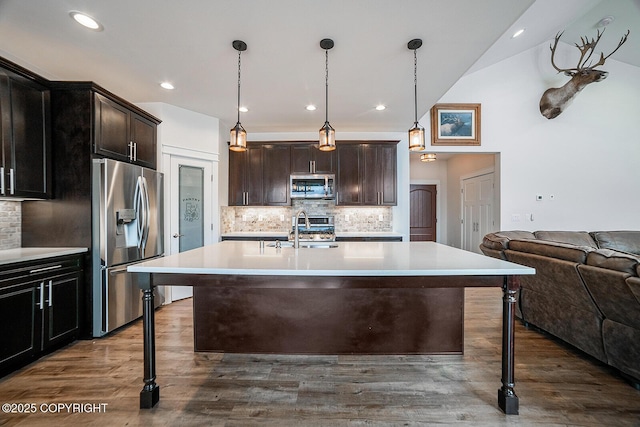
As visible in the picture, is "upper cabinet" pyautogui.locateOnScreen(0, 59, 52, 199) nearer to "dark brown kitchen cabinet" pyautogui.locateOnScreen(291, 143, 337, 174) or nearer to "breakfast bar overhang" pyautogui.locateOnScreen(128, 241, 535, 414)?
"breakfast bar overhang" pyautogui.locateOnScreen(128, 241, 535, 414)

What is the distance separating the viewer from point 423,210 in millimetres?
8359

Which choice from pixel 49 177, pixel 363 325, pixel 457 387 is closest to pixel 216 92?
pixel 49 177

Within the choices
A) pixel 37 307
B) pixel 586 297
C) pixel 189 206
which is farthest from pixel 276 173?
pixel 586 297

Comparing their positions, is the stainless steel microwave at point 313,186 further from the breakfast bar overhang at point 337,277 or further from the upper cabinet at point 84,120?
the breakfast bar overhang at point 337,277

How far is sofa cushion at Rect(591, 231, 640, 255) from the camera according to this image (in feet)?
13.6

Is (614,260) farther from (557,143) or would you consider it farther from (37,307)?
(557,143)

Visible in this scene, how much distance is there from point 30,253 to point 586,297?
4.67 m

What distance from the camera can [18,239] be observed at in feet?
9.12

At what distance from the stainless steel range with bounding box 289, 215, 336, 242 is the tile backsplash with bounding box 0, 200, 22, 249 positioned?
3131 mm

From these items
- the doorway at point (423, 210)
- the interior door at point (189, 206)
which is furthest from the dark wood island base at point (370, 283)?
the doorway at point (423, 210)

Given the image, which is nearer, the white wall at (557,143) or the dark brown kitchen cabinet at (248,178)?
the dark brown kitchen cabinet at (248,178)

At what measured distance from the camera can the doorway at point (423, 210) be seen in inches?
328

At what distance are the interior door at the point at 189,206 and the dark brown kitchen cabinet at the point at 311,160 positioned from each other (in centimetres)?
139

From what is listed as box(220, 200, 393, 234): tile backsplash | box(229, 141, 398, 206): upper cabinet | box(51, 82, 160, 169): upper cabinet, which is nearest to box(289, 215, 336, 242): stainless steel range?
box(220, 200, 393, 234): tile backsplash
